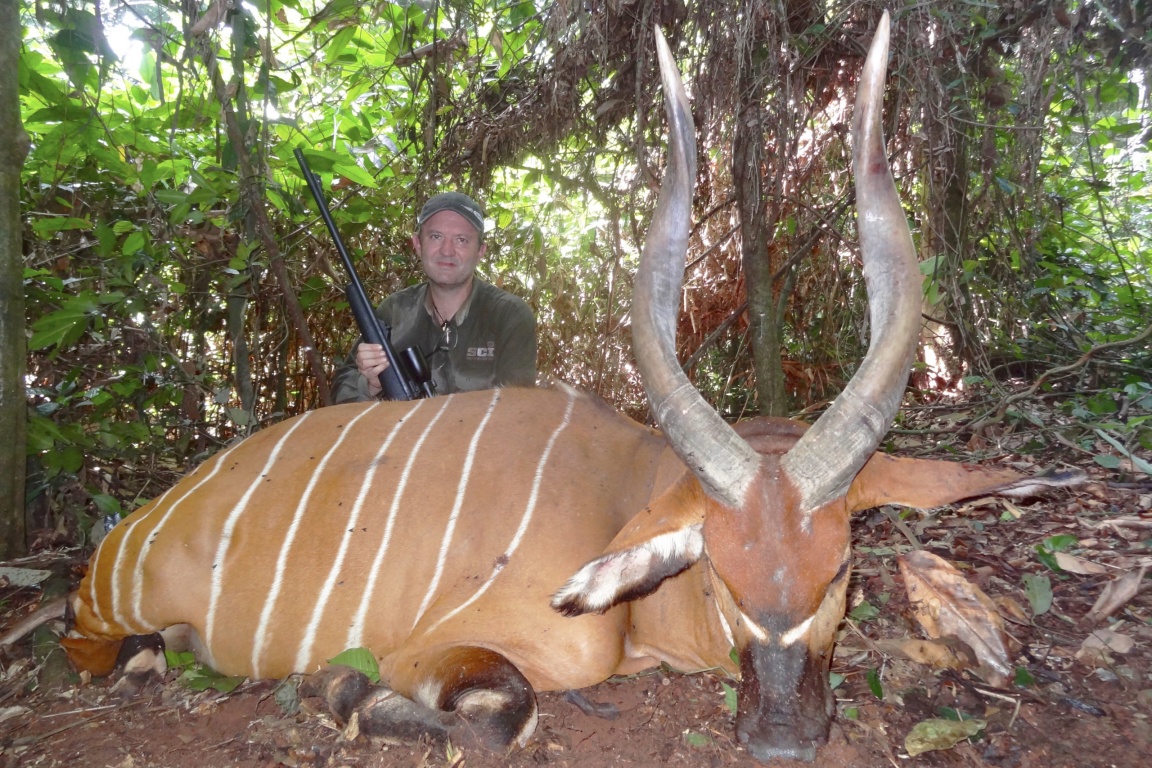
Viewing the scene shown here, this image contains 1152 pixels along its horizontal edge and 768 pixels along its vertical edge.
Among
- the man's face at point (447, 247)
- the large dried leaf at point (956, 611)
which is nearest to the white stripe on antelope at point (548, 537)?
the large dried leaf at point (956, 611)

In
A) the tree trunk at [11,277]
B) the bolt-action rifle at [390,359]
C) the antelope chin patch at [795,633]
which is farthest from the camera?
the bolt-action rifle at [390,359]

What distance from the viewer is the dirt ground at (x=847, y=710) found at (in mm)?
1714

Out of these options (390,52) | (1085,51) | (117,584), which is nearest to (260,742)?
(117,584)

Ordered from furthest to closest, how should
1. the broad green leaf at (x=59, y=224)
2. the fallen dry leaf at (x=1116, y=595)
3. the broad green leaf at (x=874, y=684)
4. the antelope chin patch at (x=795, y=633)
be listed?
the broad green leaf at (x=59, y=224) → the fallen dry leaf at (x=1116, y=595) → the broad green leaf at (x=874, y=684) → the antelope chin patch at (x=795, y=633)

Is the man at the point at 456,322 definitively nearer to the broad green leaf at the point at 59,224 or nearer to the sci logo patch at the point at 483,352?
the sci logo patch at the point at 483,352

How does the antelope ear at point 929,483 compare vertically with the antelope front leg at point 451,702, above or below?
above

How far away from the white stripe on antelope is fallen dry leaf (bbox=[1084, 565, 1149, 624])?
0.62 meters

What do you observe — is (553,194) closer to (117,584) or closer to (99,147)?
(99,147)

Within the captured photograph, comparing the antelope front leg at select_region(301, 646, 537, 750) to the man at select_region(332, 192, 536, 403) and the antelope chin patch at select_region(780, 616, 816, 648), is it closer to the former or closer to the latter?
the antelope chin patch at select_region(780, 616, 816, 648)

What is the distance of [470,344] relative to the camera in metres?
4.00

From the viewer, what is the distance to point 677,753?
70.1 inches

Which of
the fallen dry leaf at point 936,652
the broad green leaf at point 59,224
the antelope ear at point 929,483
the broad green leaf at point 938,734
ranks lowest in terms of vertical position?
the broad green leaf at point 938,734

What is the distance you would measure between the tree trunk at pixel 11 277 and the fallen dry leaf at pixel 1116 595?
11.6ft

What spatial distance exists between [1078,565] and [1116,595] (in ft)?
0.64
